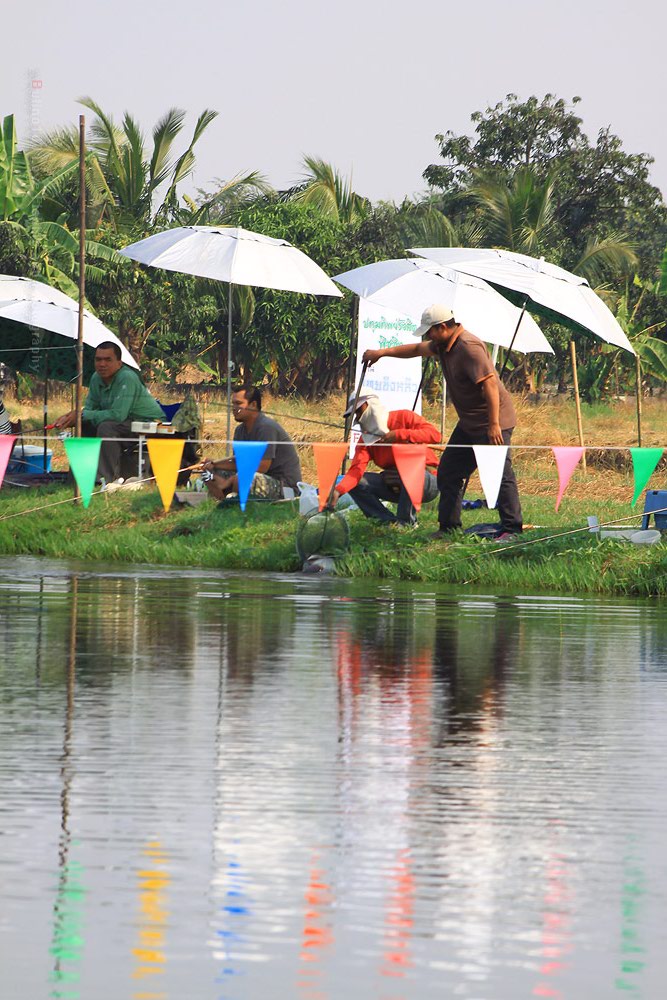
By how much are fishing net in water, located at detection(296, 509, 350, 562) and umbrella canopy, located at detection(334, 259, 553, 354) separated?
Result: 5142 millimetres

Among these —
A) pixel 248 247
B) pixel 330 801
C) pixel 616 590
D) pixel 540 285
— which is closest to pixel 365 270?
pixel 248 247

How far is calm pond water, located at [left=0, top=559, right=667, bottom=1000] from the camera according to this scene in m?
4.00

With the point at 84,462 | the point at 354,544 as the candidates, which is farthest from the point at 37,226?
the point at 84,462

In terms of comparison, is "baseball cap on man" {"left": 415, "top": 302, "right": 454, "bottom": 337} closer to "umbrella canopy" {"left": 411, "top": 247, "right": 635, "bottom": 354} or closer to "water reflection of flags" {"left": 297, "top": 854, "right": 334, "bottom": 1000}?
"umbrella canopy" {"left": 411, "top": 247, "right": 635, "bottom": 354}

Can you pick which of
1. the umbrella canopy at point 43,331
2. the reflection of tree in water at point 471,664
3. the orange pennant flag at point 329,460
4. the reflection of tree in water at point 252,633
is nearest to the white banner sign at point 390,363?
the umbrella canopy at point 43,331

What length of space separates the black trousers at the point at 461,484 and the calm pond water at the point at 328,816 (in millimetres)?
4103

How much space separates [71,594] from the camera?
12.6 metres

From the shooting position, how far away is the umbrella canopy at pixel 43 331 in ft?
68.3

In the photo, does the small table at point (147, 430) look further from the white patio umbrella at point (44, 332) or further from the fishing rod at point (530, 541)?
the fishing rod at point (530, 541)

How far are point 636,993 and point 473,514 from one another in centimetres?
1244

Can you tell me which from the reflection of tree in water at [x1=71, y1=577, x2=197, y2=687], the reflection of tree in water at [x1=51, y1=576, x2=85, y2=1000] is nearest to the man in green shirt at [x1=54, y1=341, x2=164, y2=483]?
the reflection of tree in water at [x1=71, y1=577, x2=197, y2=687]

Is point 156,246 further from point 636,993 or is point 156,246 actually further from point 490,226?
point 490,226

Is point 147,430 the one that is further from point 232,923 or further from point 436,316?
point 232,923

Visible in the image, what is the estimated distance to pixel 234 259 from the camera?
758 inches
